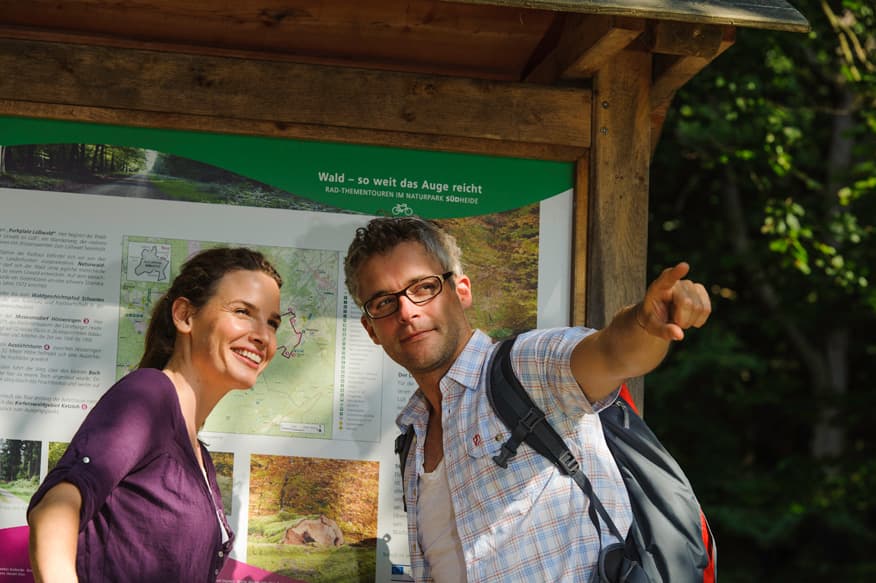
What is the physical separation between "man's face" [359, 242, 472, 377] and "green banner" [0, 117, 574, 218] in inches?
28.6

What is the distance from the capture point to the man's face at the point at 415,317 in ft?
9.97

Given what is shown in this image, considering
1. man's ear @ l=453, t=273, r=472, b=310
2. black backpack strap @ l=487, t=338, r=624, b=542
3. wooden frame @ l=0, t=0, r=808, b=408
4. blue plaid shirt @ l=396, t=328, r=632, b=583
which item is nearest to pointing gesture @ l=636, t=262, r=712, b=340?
blue plaid shirt @ l=396, t=328, r=632, b=583

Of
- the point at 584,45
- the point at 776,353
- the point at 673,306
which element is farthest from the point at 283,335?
the point at 776,353

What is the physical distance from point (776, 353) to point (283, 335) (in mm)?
10554

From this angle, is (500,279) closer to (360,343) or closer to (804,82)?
(360,343)

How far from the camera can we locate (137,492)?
2793mm

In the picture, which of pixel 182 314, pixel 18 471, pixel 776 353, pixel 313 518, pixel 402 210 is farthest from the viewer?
pixel 776 353

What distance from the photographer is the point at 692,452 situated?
12469 mm

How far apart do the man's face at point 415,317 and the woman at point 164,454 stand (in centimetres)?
47

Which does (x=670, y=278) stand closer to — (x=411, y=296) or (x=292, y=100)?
(x=411, y=296)

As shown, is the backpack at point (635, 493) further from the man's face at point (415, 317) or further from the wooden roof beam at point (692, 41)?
the wooden roof beam at point (692, 41)

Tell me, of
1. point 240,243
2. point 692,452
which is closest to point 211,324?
point 240,243

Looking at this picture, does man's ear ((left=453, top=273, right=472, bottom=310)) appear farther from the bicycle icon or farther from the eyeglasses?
the bicycle icon

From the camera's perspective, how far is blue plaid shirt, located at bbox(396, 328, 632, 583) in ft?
8.86
